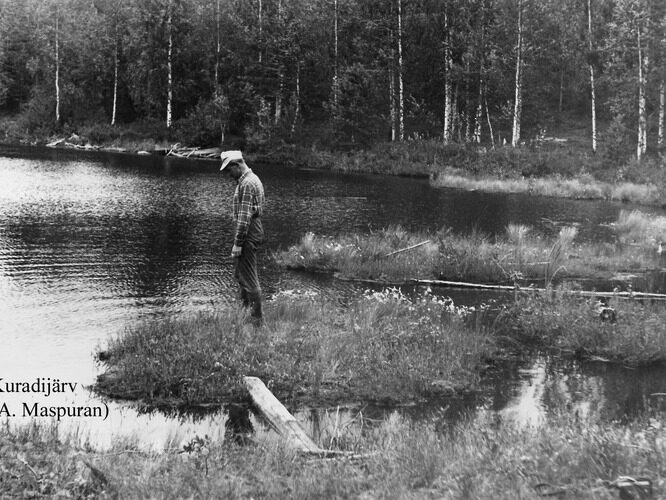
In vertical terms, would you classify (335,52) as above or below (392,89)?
above

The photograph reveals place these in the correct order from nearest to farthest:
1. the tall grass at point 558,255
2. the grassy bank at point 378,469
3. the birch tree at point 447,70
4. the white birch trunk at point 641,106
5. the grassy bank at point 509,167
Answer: the grassy bank at point 378,469 < the tall grass at point 558,255 < the grassy bank at point 509,167 < the white birch trunk at point 641,106 < the birch tree at point 447,70

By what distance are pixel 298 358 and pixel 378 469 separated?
→ 4.25m

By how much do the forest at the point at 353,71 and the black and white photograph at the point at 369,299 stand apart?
467 millimetres

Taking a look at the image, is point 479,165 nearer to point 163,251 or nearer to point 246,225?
point 163,251

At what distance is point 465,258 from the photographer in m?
18.2

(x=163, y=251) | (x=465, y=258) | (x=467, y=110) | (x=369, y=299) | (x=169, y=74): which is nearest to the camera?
(x=369, y=299)

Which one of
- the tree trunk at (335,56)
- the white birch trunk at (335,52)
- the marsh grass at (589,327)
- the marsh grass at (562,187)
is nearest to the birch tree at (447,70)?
the tree trunk at (335,56)

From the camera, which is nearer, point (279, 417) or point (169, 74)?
point (279, 417)

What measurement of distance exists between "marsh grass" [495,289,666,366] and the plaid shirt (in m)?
4.98

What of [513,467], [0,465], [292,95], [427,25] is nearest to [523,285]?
[513,467]

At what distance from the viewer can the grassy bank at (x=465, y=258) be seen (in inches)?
706

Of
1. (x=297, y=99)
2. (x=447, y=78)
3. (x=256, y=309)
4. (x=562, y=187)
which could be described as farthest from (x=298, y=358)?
(x=297, y=99)

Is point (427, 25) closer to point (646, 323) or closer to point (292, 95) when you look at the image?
point (292, 95)

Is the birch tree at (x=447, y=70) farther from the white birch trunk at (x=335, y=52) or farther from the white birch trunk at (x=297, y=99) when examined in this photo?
the white birch trunk at (x=297, y=99)
